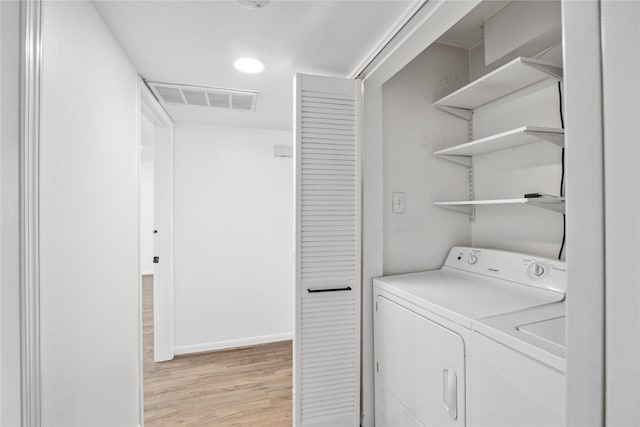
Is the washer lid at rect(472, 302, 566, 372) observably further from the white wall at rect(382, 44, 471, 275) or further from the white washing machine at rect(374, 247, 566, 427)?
the white wall at rect(382, 44, 471, 275)

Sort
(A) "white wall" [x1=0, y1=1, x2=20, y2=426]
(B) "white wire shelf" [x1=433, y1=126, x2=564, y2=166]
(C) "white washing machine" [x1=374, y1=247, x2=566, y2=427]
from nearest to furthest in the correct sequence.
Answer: (A) "white wall" [x1=0, y1=1, x2=20, y2=426]
(C) "white washing machine" [x1=374, y1=247, x2=566, y2=427]
(B) "white wire shelf" [x1=433, y1=126, x2=564, y2=166]

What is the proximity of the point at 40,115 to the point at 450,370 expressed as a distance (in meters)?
1.70

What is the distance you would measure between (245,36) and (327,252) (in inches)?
48.5

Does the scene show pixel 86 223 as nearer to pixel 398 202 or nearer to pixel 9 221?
pixel 9 221

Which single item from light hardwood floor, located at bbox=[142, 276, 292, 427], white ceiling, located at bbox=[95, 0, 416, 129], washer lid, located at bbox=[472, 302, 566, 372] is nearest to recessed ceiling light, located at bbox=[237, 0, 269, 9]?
white ceiling, located at bbox=[95, 0, 416, 129]

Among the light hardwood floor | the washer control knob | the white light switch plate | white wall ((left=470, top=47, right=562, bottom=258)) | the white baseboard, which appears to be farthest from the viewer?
the white baseboard

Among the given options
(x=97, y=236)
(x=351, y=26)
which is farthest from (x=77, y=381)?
(x=351, y=26)

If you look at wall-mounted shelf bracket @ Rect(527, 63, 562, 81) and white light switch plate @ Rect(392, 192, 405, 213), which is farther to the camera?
white light switch plate @ Rect(392, 192, 405, 213)

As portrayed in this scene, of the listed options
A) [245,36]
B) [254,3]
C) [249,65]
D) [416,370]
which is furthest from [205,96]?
[416,370]

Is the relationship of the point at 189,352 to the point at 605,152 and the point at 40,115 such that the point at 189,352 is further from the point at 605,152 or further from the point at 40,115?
the point at 605,152

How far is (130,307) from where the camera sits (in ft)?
5.50

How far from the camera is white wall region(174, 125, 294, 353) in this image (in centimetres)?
297

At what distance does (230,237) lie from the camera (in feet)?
10.3

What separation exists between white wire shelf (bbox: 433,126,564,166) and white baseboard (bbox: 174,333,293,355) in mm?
2535
